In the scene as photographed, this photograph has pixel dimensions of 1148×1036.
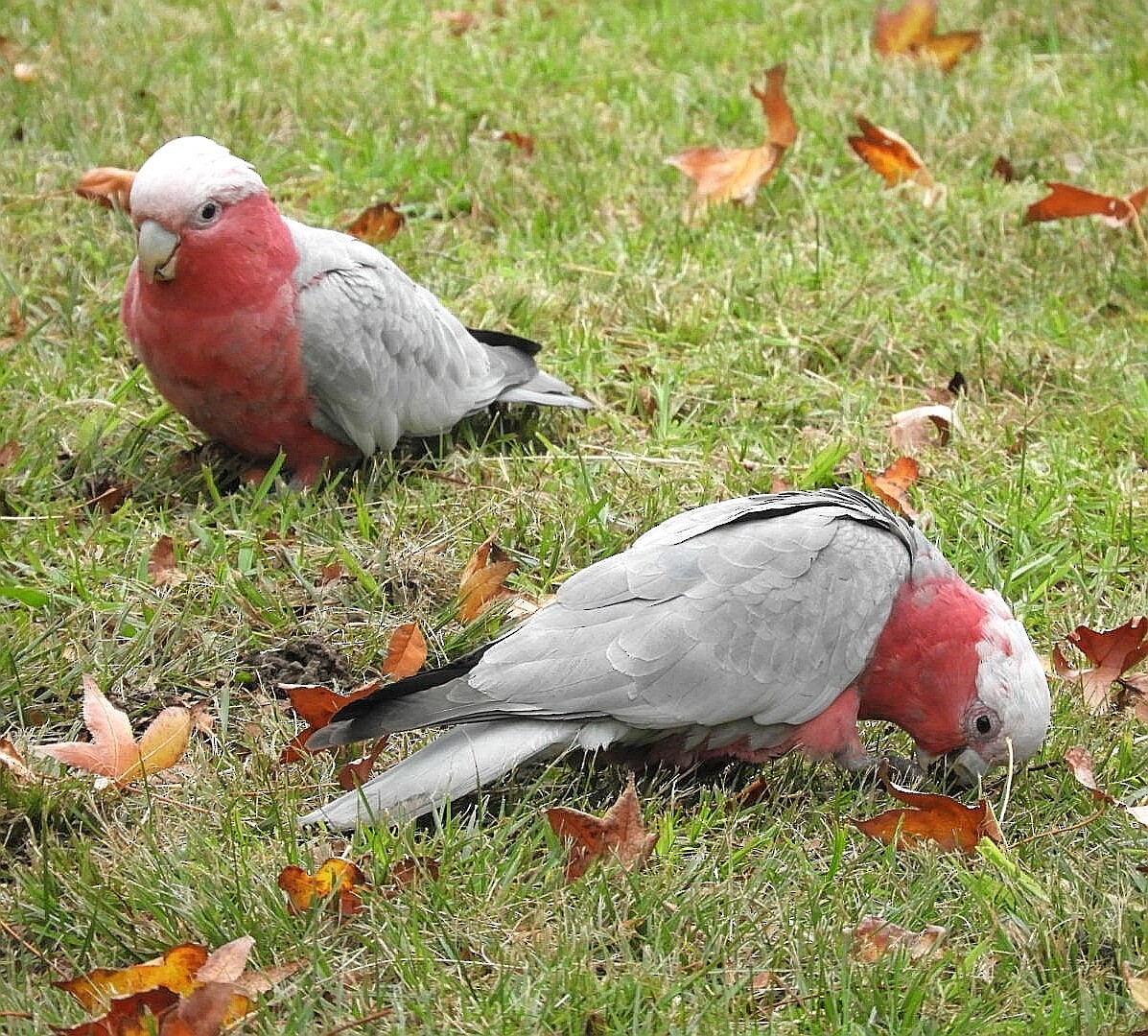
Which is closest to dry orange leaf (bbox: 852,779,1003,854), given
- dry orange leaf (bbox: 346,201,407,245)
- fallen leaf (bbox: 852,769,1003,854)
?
fallen leaf (bbox: 852,769,1003,854)

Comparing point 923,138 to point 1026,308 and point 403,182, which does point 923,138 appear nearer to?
point 1026,308

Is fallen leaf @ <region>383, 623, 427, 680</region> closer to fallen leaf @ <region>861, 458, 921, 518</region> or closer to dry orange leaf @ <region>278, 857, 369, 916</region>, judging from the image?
dry orange leaf @ <region>278, 857, 369, 916</region>

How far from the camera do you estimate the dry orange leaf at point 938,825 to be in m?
2.75

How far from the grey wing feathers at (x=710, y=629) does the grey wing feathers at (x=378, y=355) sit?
1.25 meters

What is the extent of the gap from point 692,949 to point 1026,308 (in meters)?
2.96

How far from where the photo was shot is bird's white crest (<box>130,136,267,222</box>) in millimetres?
3576

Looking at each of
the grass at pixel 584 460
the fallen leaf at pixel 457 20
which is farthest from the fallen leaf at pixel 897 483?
the fallen leaf at pixel 457 20

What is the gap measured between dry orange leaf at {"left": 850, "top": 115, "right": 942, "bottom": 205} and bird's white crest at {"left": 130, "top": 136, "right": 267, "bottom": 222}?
245cm

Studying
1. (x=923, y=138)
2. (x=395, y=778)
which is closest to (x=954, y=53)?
(x=923, y=138)

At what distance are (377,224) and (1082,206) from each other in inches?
93.2

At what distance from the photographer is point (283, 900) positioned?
8.01ft

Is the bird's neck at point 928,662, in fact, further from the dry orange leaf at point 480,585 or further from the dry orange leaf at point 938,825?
the dry orange leaf at point 480,585

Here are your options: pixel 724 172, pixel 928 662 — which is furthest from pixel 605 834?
pixel 724 172

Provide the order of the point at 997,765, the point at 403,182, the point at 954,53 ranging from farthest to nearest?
the point at 954,53 < the point at 403,182 < the point at 997,765
